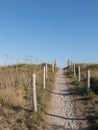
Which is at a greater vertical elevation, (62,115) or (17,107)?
(17,107)

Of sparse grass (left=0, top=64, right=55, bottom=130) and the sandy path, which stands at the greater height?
sparse grass (left=0, top=64, right=55, bottom=130)

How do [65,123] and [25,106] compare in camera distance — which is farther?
[25,106]

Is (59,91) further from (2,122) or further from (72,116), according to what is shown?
(2,122)

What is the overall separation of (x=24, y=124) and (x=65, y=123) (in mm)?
1731

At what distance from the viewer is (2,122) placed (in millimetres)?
10906

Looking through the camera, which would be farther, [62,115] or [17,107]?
[17,107]

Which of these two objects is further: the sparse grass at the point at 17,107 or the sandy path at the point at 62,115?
the sandy path at the point at 62,115

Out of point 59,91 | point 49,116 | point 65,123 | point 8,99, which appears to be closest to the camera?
point 65,123

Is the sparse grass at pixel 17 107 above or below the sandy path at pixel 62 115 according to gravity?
above

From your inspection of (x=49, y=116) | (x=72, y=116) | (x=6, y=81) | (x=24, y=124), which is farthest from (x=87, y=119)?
(x=6, y=81)

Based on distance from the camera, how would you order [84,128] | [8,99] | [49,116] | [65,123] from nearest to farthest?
[84,128]
[65,123]
[49,116]
[8,99]

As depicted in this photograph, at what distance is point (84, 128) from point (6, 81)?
7460 mm

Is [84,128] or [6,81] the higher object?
[6,81]

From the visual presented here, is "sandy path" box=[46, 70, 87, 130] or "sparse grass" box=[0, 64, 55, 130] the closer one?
"sparse grass" box=[0, 64, 55, 130]
